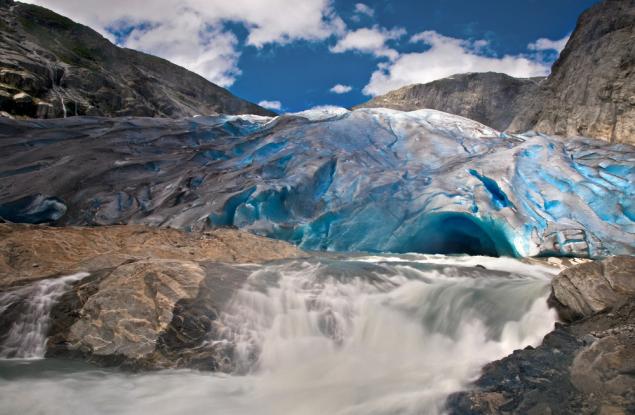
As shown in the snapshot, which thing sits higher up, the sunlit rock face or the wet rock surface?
the sunlit rock face

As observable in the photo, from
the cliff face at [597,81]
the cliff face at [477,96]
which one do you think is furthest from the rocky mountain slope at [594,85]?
the cliff face at [477,96]

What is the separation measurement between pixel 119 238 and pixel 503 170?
23.8ft

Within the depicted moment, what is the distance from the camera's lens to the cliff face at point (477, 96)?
3653 cm

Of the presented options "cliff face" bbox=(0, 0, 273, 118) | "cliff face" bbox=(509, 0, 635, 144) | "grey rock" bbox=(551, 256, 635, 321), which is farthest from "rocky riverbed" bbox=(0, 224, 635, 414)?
"cliff face" bbox=(0, 0, 273, 118)

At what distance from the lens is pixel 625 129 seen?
14930 mm

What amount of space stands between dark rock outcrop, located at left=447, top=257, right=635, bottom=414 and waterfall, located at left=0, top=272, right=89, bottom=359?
Result: 3769 mm

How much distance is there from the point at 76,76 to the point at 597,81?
20980 millimetres

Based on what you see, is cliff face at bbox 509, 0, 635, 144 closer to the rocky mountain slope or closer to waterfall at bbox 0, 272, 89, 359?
the rocky mountain slope

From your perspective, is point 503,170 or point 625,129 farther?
point 625,129

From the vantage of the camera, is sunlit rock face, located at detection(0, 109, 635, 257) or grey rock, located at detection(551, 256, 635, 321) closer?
grey rock, located at detection(551, 256, 635, 321)

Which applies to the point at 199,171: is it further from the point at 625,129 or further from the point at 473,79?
the point at 473,79

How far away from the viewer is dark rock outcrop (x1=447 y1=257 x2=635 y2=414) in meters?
2.94

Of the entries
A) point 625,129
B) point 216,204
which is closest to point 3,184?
point 216,204

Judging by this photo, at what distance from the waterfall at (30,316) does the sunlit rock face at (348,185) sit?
4.14 m
